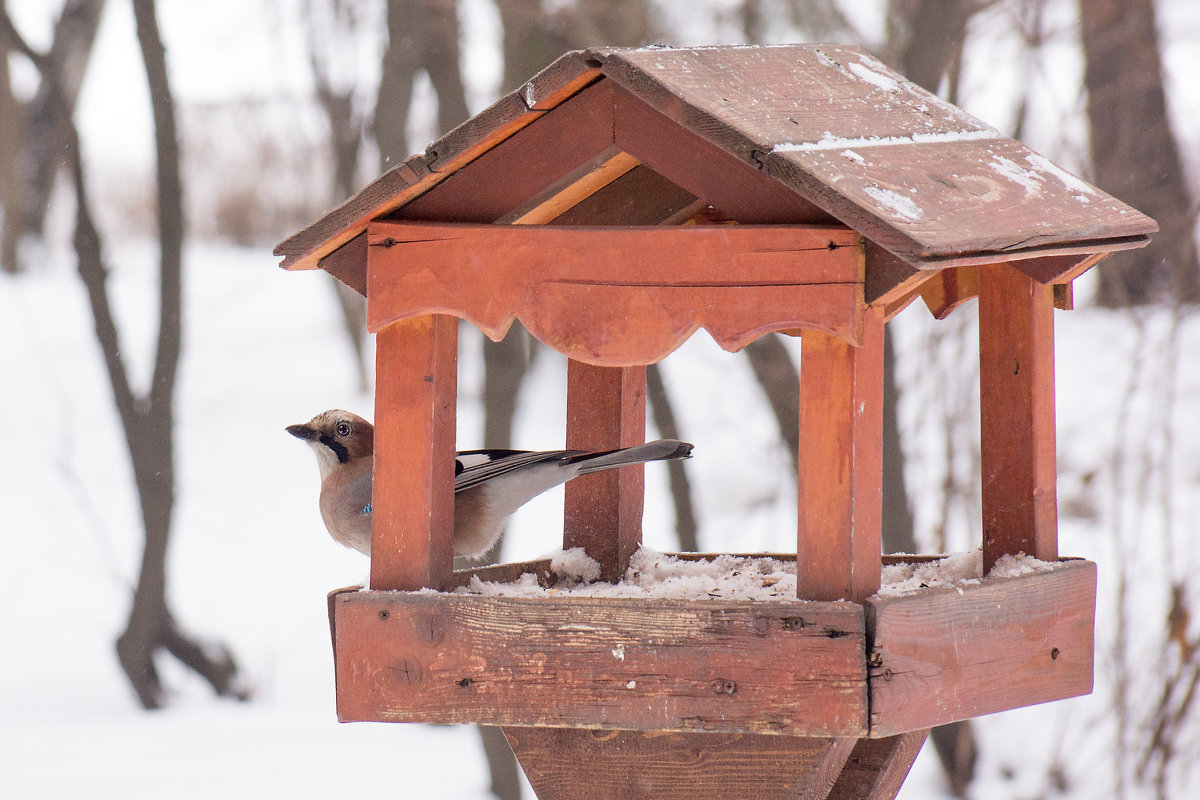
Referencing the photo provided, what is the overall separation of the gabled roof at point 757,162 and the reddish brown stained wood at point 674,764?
0.87 m

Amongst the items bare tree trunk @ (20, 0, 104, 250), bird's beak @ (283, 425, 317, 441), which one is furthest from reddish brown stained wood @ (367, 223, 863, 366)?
bare tree trunk @ (20, 0, 104, 250)

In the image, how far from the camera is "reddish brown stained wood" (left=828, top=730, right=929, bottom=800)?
2.52 m

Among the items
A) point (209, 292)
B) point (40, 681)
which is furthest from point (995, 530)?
point (209, 292)

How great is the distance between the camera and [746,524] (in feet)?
26.6

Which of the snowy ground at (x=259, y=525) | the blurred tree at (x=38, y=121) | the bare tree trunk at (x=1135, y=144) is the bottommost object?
the snowy ground at (x=259, y=525)

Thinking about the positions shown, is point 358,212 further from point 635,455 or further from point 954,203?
point 954,203

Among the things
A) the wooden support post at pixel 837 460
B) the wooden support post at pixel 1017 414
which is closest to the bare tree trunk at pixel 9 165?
the wooden support post at pixel 1017 414

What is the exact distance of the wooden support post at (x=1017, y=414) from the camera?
8.74 ft

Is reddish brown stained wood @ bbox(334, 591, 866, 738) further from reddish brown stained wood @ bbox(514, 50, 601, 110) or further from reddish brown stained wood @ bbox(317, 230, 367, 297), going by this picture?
reddish brown stained wood @ bbox(514, 50, 601, 110)

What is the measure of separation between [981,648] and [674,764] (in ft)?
1.87

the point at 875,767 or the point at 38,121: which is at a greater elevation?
the point at 38,121

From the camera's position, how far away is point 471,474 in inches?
108

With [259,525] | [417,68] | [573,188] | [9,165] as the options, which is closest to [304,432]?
[573,188]

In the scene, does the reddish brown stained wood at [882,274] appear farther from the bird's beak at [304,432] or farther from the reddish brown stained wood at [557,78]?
the bird's beak at [304,432]
